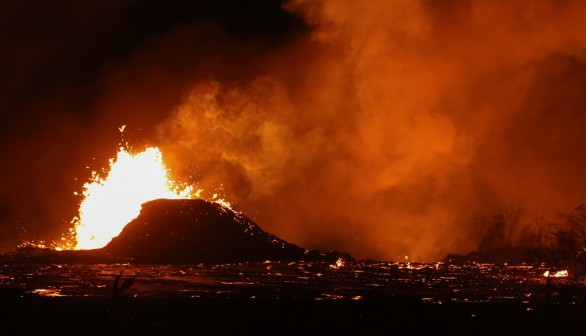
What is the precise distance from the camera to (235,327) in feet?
141

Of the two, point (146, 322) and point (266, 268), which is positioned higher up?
point (266, 268)

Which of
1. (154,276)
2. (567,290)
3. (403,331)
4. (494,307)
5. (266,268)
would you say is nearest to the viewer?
(403,331)

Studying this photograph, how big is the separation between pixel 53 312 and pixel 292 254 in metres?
69.8

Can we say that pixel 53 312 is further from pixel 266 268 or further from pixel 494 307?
pixel 266 268

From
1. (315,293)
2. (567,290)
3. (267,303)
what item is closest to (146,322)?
(267,303)

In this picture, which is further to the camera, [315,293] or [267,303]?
[315,293]

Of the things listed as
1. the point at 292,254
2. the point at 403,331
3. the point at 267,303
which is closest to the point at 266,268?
the point at 292,254

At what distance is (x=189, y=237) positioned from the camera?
321 ft

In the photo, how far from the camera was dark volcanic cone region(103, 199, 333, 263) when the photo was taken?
304ft

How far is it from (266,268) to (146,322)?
49.5m

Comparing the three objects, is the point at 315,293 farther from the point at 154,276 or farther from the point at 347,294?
the point at 154,276

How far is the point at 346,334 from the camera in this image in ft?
140

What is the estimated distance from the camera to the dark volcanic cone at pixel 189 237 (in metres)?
92.6

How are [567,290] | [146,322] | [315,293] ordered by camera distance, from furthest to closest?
[315,293]
[567,290]
[146,322]
